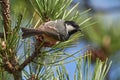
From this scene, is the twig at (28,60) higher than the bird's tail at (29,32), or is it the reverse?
the bird's tail at (29,32)

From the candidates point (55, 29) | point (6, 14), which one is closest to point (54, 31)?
point (55, 29)

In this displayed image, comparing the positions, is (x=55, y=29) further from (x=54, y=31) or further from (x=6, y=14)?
(x=6, y=14)

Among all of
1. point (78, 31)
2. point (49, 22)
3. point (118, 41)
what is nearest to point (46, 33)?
point (49, 22)

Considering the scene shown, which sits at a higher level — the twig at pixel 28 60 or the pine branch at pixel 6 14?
the pine branch at pixel 6 14

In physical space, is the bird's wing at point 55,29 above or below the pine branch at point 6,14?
below

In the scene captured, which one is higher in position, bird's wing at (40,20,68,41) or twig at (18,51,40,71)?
bird's wing at (40,20,68,41)

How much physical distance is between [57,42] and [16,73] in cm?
13

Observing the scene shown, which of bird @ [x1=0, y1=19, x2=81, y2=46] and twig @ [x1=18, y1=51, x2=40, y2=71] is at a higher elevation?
bird @ [x1=0, y1=19, x2=81, y2=46]

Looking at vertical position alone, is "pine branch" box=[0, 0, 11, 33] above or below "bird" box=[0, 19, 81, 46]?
above

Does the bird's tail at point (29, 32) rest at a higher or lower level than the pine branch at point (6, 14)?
lower

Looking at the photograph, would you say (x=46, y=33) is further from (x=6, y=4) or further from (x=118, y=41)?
(x=118, y=41)

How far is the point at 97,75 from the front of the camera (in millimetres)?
905

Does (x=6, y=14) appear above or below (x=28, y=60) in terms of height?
above

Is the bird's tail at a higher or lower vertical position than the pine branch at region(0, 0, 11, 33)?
lower
